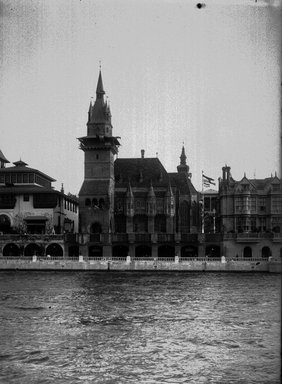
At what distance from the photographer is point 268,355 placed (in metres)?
25.4

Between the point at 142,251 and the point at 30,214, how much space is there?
2012 cm

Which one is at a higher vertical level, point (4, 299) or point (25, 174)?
point (25, 174)

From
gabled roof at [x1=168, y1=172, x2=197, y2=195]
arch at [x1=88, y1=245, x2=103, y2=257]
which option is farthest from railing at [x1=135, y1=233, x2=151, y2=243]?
gabled roof at [x1=168, y1=172, x2=197, y2=195]

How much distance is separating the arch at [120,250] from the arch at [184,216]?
38.9 ft

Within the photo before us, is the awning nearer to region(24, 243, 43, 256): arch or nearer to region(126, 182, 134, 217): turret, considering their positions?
region(24, 243, 43, 256): arch

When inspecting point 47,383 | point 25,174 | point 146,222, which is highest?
point 25,174

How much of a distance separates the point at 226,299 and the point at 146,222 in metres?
61.3

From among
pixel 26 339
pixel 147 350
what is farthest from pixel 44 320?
pixel 147 350

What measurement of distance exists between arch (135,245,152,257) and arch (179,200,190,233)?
28.7 feet

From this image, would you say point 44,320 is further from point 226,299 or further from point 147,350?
point 226,299

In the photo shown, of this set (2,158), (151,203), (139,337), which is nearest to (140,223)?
(151,203)

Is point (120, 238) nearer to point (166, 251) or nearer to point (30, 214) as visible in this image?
point (166, 251)

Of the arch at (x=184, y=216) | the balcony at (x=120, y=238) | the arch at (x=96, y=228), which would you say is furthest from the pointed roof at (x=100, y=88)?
the balcony at (x=120, y=238)

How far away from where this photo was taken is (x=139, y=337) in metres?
29.4
